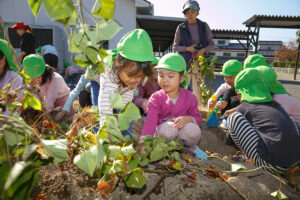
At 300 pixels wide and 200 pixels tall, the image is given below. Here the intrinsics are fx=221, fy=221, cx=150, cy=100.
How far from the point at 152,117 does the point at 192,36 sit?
6.75 feet

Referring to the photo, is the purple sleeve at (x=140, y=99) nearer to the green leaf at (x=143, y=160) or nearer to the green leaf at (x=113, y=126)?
the green leaf at (x=143, y=160)

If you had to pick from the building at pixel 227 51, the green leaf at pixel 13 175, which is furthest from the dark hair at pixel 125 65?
the building at pixel 227 51

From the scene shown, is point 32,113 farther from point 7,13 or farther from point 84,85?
point 7,13

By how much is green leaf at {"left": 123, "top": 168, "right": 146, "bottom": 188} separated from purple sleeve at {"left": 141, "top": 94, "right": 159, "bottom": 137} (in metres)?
0.87

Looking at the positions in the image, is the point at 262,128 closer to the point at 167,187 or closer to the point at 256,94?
the point at 256,94

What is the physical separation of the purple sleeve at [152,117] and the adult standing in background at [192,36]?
1677 mm

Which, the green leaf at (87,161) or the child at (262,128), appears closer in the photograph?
the green leaf at (87,161)

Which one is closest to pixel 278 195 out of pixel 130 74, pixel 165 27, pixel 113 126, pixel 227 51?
pixel 113 126

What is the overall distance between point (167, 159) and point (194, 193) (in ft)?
0.92

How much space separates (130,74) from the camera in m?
1.53

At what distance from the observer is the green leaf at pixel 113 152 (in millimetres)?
881

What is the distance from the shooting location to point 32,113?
2.55 m

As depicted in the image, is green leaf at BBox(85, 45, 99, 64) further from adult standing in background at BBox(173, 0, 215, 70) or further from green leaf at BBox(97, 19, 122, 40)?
adult standing in background at BBox(173, 0, 215, 70)

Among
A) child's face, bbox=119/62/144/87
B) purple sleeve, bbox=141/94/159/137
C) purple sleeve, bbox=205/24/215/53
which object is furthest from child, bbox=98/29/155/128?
purple sleeve, bbox=205/24/215/53
